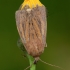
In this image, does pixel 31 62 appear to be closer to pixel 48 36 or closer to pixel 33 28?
pixel 33 28

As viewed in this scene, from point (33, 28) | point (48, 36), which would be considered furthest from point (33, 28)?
point (48, 36)

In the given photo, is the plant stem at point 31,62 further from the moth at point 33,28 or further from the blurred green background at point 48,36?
the blurred green background at point 48,36

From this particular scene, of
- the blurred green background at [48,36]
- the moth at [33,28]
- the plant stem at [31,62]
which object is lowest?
the blurred green background at [48,36]

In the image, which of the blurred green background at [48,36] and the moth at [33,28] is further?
the blurred green background at [48,36]

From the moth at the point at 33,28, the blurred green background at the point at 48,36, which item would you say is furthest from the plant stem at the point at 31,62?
the blurred green background at the point at 48,36

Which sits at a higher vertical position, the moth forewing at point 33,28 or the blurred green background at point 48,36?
the moth forewing at point 33,28
